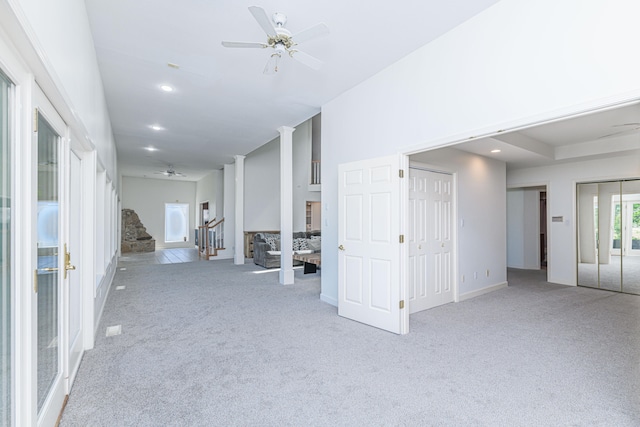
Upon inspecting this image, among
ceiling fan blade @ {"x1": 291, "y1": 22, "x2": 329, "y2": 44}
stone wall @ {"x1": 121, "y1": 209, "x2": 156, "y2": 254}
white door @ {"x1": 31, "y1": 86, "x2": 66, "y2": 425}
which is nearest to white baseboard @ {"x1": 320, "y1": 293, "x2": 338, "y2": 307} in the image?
white door @ {"x1": 31, "y1": 86, "x2": 66, "y2": 425}

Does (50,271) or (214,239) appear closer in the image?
(50,271)

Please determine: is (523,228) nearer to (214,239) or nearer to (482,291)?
(482,291)

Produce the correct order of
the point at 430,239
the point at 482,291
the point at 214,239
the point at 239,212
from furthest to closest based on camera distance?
the point at 214,239
the point at 239,212
the point at 482,291
the point at 430,239

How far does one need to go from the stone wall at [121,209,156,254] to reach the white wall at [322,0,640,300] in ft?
35.5

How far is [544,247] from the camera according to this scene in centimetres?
841

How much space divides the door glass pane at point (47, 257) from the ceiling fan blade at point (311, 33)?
1801mm

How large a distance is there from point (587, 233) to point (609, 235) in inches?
12.2

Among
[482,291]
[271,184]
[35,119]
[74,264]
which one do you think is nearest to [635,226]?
[482,291]

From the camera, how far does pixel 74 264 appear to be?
2.79 m

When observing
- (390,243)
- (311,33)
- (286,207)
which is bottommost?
(390,243)

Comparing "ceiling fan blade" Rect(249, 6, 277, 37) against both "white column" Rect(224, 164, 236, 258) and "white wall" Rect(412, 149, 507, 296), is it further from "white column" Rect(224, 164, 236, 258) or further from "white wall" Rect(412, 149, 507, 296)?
"white column" Rect(224, 164, 236, 258)

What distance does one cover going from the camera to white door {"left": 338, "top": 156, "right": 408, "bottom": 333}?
11.3 feet

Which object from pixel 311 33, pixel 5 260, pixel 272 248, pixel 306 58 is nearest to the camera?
pixel 5 260

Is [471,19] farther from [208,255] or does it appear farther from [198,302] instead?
[208,255]
